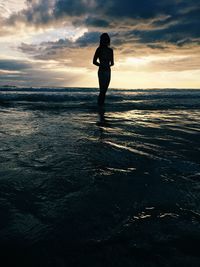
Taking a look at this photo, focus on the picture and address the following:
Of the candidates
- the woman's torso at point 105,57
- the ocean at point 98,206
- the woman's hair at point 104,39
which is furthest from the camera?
the woman's torso at point 105,57

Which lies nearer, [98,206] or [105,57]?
[98,206]

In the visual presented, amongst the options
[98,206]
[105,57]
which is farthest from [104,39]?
[98,206]

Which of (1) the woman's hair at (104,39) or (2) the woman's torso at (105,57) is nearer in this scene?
(1) the woman's hair at (104,39)

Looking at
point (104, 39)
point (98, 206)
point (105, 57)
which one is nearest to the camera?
point (98, 206)

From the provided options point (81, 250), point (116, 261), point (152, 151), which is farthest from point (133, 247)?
point (152, 151)

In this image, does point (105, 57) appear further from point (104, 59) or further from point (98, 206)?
point (98, 206)

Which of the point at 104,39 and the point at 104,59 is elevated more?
the point at 104,39

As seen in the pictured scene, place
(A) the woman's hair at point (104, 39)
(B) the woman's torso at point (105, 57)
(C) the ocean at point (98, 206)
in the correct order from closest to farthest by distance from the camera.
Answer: (C) the ocean at point (98, 206)
(A) the woman's hair at point (104, 39)
(B) the woman's torso at point (105, 57)

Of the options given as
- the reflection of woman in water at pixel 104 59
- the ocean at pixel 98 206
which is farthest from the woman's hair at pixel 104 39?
the ocean at pixel 98 206

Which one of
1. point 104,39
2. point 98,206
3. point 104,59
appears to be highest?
point 104,39

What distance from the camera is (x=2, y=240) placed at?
142 centimetres

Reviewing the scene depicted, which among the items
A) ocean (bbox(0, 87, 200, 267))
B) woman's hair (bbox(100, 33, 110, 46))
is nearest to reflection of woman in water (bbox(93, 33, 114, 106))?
woman's hair (bbox(100, 33, 110, 46))

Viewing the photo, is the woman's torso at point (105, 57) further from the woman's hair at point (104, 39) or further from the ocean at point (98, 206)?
the ocean at point (98, 206)

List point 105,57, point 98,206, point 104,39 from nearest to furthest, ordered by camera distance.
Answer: point 98,206
point 104,39
point 105,57
